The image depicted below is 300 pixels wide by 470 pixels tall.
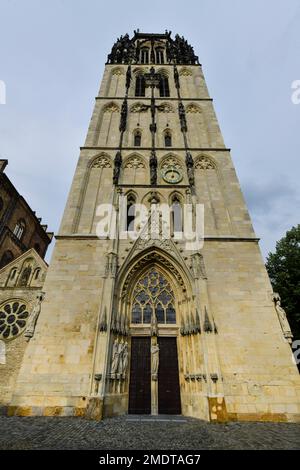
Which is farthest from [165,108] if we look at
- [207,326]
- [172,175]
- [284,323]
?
[284,323]

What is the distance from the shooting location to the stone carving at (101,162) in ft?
41.4

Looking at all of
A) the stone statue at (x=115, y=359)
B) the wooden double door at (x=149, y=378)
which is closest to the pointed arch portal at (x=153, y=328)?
the wooden double door at (x=149, y=378)

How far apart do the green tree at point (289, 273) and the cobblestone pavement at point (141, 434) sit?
651 centimetres

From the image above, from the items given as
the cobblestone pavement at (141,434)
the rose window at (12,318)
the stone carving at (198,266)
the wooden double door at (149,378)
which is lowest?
the cobblestone pavement at (141,434)

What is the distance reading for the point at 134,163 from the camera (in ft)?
41.9

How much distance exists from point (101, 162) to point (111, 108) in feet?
18.8

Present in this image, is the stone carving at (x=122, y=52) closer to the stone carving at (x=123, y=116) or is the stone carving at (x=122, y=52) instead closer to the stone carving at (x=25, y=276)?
the stone carving at (x=123, y=116)

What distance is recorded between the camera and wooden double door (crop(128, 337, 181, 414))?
24.6 ft

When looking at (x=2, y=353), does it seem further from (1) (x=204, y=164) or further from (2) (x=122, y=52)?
(2) (x=122, y=52)

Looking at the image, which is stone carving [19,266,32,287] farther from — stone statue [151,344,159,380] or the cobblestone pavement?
stone statue [151,344,159,380]

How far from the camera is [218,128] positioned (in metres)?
14.3

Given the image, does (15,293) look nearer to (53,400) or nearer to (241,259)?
(53,400)

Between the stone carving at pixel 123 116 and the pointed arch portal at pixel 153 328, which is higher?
the stone carving at pixel 123 116
